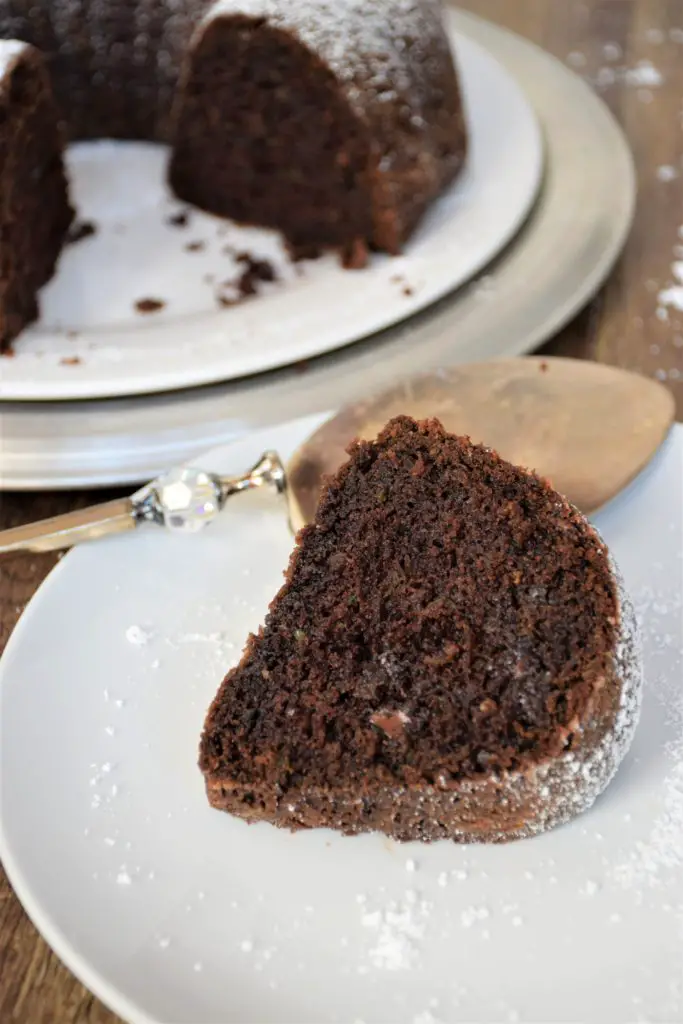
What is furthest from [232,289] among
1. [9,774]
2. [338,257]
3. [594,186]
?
[9,774]

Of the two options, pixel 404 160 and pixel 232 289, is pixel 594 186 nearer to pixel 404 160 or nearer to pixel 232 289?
pixel 404 160

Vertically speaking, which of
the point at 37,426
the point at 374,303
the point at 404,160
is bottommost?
the point at 37,426

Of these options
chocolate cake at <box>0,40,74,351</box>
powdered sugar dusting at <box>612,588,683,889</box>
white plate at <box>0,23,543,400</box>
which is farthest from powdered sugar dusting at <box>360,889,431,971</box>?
chocolate cake at <box>0,40,74,351</box>

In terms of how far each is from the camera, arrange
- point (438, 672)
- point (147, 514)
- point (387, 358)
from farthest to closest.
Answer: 1. point (387, 358)
2. point (147, 514)
3. point (438, 672)

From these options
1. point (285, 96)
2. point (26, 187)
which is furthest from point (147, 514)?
point (285, 96)

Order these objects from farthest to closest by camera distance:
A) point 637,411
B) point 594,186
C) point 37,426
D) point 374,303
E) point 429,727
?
1. point 594,186
2. point 374,303
3. point 37,426
4. point 637,411
5. point 429,727

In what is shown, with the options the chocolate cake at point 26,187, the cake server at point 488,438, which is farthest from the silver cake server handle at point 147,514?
the chocolate cake at point 26,187

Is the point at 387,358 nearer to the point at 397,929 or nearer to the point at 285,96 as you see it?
the point at 285,96

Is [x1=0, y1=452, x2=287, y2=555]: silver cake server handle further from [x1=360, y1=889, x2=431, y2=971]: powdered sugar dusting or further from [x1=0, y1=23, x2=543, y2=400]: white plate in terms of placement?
[x1=360, y1=889, x2=431, y2=971]: powdered sugar dusting
